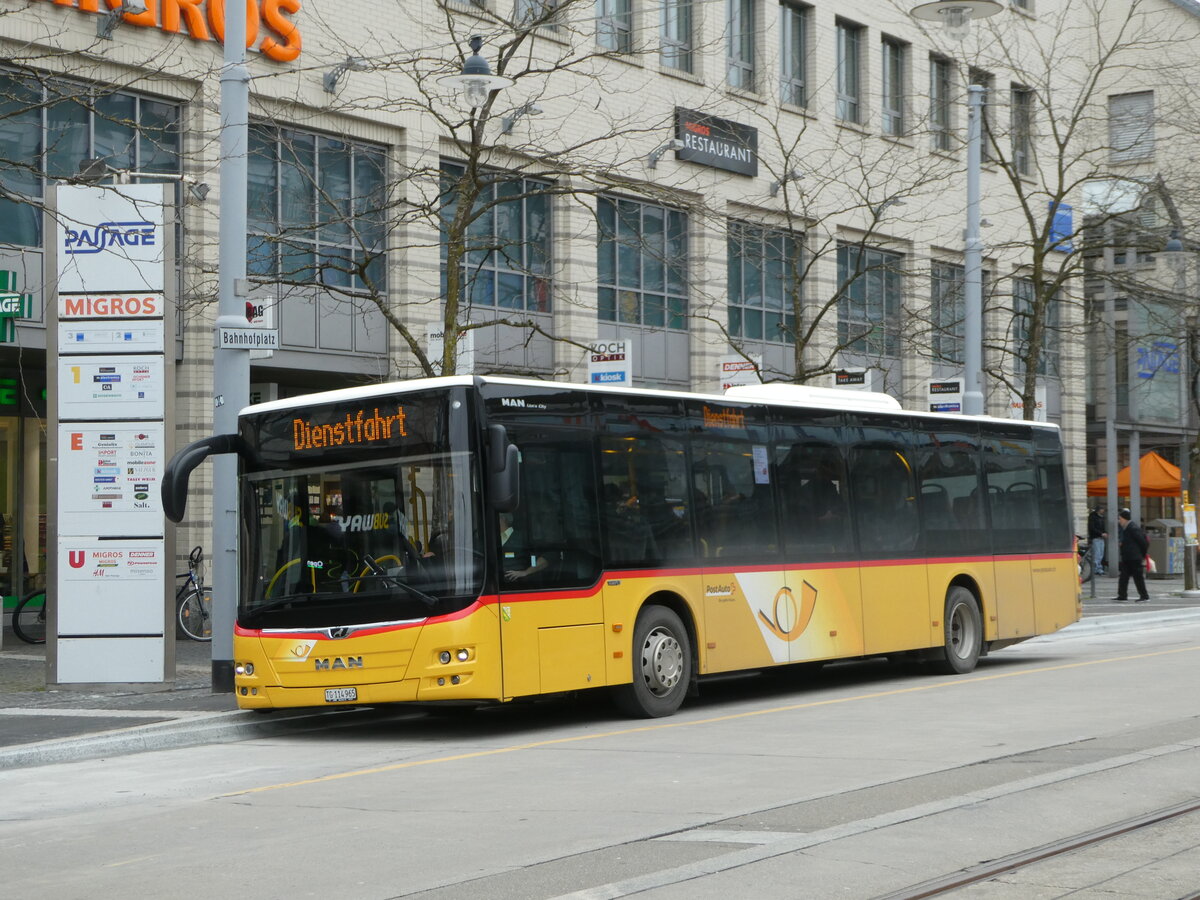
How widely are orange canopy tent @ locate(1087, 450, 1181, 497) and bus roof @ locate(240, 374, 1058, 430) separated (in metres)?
25.1

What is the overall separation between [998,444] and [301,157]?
11.2 m

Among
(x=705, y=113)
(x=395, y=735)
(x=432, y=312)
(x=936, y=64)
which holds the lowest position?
(x=395, y=735)

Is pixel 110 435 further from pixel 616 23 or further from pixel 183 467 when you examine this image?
pixel 616 23

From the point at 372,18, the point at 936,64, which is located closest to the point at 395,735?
the point at 372,18

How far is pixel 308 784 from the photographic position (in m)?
10.6

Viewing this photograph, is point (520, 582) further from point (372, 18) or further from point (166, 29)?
point (372, 18)

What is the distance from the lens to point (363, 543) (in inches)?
513

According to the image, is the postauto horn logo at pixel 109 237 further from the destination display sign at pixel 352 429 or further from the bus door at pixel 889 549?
the bus door at pixel 889 549

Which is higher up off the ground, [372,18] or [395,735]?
[372,18]

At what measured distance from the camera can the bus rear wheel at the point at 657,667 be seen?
46.4 feet

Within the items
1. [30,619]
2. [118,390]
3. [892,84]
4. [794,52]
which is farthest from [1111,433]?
[118,390]

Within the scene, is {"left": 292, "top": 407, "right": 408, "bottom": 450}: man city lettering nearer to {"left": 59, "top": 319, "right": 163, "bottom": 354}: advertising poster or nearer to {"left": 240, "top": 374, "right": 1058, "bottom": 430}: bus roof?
{"left": 240, "top": 374, "right": 1058, "bottom": 430}: bus roof

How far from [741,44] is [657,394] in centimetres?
1992

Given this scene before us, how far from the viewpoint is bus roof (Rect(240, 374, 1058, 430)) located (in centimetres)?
1309
